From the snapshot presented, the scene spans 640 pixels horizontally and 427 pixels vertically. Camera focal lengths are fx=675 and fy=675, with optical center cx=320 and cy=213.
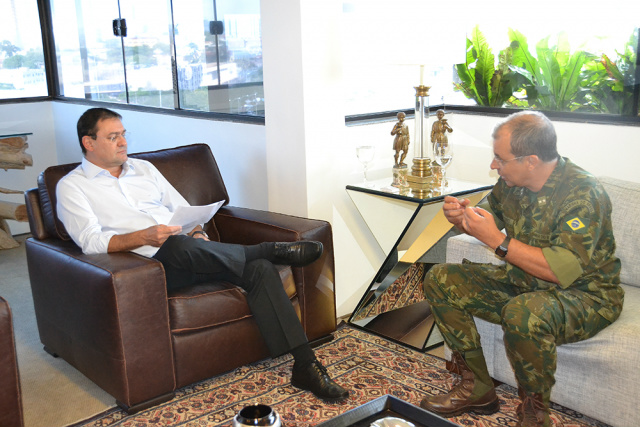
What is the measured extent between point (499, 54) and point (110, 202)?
7.15 feet

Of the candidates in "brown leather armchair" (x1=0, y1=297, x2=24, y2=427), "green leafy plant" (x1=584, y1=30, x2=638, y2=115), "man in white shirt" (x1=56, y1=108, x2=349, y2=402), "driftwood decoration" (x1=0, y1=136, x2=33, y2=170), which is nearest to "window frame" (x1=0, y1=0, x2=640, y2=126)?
"green leafy plant" (x1=584, y1=30, x2=638, y2=115)

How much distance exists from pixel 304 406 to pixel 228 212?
1071 millimetres

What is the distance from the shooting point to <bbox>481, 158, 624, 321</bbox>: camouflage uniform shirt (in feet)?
7.02

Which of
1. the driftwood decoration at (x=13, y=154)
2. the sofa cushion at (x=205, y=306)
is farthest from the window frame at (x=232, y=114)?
the sofa cushion at (x=205, y=306)

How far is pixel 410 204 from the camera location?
3080 mm

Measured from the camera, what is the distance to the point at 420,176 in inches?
125

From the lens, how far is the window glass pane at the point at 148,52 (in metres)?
4.32

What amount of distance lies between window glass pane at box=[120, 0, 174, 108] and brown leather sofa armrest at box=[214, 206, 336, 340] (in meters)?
1.58

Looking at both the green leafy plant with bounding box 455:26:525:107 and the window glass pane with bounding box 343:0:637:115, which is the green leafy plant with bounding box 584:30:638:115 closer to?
the window glass pane with bounding box 343:0:637:115

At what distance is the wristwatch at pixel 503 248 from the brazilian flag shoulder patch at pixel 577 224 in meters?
0.20

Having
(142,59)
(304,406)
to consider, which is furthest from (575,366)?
(142,59)

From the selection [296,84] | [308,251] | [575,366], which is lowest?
[575,366]

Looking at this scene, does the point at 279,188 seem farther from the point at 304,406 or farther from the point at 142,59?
the point at 142,59

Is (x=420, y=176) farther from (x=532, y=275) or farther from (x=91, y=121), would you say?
(x=91, y=121)
